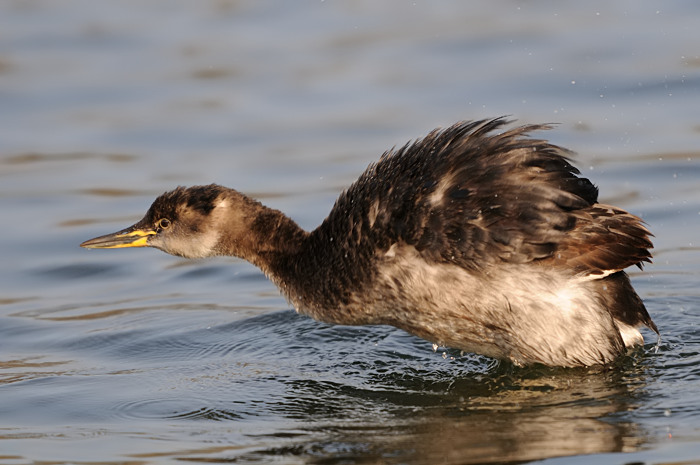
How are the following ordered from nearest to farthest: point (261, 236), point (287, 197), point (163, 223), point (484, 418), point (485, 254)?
point (484, 418) → point (485, 254) → point (261, 236) → point (163, 223) → point (287, 197)

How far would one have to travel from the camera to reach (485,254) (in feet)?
23.8

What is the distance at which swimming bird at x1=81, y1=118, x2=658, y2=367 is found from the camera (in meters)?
7.29

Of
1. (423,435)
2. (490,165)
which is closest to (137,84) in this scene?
(490,165)

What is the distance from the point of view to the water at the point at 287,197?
678 centimetres

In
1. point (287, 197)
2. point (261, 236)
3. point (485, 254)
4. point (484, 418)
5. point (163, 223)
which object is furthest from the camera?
point (287, 197)

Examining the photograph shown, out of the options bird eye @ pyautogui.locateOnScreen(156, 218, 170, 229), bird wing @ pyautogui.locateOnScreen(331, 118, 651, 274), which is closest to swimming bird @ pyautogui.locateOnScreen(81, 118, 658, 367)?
bird wing @ pyautogui.locateOnScreen(331, 118, 651, 274)

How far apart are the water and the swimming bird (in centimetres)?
32

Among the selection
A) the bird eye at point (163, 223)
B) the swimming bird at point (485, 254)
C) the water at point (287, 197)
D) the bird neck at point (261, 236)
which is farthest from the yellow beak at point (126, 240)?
the swimming bird at point (485, 254)

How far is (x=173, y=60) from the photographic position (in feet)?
48.6

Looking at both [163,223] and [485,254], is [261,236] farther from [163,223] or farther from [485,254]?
[485,254]

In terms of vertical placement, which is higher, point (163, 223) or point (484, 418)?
point (163, 223)

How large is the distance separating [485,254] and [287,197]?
4548mm

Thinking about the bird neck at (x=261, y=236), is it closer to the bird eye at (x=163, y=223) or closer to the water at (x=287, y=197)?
the bird eye at (x=163, y=223)

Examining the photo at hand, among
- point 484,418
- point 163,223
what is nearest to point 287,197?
point 163,223
